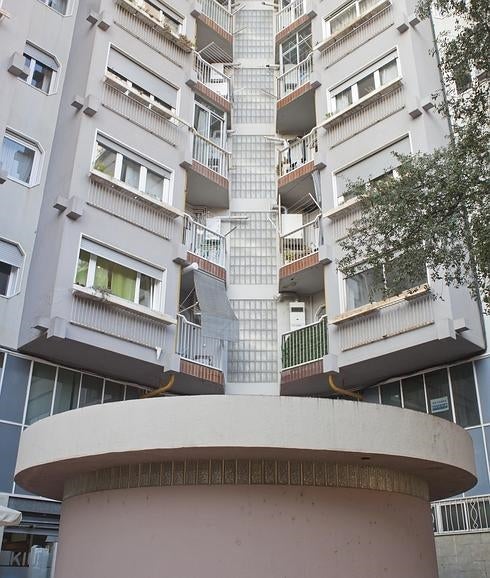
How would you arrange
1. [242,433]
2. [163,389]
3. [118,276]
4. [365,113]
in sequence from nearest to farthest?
[242,433] → [118,276] → [163,389] → [365,113]

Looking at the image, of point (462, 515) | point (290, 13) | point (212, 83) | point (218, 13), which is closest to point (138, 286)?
point (212, 83)

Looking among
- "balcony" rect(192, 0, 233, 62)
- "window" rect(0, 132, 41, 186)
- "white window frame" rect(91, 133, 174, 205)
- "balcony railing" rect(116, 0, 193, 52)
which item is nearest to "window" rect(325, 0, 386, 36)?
"balcony" rect(192, 0, 233, 62)

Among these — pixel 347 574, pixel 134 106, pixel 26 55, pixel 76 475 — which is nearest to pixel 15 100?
pixel 26 55

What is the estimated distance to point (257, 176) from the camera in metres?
24.2

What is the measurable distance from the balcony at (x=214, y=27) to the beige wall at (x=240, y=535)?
68.4 ft

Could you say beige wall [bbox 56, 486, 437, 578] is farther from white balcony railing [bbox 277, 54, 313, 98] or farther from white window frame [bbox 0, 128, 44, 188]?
white balcony railing [bbox 277, 54, 313, 98]

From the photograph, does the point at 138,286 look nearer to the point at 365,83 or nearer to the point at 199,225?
the point at 199,225

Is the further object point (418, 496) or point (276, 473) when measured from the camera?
point (418, 496)

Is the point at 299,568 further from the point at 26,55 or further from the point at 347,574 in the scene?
the point at 26,55

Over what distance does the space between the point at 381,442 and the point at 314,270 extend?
12694 mm

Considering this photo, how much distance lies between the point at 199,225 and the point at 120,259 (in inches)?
154

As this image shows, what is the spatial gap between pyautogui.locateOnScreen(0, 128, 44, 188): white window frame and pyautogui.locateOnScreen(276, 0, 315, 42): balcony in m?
12.2

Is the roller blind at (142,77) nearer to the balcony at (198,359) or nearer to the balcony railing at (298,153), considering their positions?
the balcony railing at (298,153)

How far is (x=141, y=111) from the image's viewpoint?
2055 centimetres
